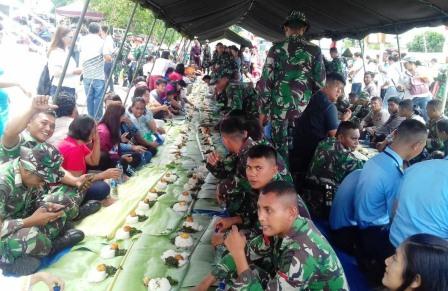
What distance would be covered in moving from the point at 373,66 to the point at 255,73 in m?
8.99

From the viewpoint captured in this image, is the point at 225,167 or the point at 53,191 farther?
the point at 225,167

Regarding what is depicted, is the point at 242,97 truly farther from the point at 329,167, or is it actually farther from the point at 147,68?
the point at 147,68

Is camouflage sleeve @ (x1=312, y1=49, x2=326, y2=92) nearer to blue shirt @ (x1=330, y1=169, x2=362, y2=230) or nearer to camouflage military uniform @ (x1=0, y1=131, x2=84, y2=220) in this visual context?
blue shirt @ (x1=330, y1=169, x2=362, y2=230)

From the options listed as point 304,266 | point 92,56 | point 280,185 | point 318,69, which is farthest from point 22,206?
point 92,56

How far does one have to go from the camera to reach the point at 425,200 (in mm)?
2363

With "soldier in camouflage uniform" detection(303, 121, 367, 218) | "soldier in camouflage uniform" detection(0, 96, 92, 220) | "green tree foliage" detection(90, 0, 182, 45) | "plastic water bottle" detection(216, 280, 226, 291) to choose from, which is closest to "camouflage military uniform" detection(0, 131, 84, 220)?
"soldier in camouflage uniform" detection(0, 96, 92, 220)

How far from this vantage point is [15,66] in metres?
5.73

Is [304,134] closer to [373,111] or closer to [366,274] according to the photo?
[366,274]

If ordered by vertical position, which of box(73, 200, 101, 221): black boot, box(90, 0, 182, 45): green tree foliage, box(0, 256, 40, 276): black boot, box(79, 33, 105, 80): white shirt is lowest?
box(0, 256, 40, 276): black boot

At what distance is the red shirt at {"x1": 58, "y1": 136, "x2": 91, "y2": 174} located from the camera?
11.9ft

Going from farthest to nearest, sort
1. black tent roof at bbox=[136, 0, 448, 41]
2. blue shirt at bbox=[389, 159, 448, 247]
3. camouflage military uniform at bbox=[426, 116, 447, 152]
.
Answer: camouflage military uniform at bbox=[426, 116, 447, 152]
black tent roof at bbox=[136, 0, 448, 41]
blue shirt at bbox=[389, 159, 448, 247]

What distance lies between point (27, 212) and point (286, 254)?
2113 mm

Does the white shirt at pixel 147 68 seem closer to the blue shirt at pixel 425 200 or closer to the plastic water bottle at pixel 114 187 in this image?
the plastic water bottle at pixel 114 187

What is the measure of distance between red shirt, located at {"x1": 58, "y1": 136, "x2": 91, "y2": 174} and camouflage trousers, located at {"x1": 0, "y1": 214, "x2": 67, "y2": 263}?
2.54 ft
